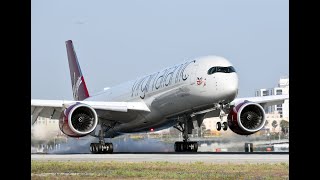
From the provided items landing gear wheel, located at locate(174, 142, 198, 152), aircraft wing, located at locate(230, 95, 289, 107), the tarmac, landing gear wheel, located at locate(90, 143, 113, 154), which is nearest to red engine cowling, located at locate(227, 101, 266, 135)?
aircraft wing, located at locate(230, 95, 289, 107)

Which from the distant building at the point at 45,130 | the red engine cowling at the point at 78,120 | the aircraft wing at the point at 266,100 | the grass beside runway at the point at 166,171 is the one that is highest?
the aircraft wing at the point at 266,100

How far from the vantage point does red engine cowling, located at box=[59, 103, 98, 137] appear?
33500mm

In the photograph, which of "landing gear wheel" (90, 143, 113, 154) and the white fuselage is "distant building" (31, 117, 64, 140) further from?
"landing gear wheel" (90, 143, 113, 154)

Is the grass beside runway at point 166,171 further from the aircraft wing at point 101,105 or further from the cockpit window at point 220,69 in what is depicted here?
the aircraft wing at point 101,105

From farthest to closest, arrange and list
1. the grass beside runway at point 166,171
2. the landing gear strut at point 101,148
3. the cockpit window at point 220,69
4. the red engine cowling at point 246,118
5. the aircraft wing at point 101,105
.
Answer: the landing gear strut at point 101,148 < the aircraft wing at point 101,105 < the red engine cowling at point 246,118 < the cockpit window at point 220,69 < the grass beside runway at point 166,171

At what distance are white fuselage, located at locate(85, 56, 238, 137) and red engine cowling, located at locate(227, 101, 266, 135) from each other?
4.09ft

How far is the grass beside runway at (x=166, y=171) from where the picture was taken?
17.6 m

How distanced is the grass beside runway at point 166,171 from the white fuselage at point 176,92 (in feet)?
32.2

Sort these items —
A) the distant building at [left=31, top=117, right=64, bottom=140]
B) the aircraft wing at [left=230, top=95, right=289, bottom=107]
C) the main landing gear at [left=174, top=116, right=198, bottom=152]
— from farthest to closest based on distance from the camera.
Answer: the distant building at [left=31, top=117, right=64, bottom=140] → the aircraft wing at [left=230, top=95, right=289, bottom=107] → the main landing gear at [left=174, top=116, right=198, bottom=152]

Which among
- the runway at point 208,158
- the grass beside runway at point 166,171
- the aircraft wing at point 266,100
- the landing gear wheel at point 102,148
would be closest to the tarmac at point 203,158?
the runway at point 208,158

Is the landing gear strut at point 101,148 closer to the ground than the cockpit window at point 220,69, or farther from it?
closer to the ground
